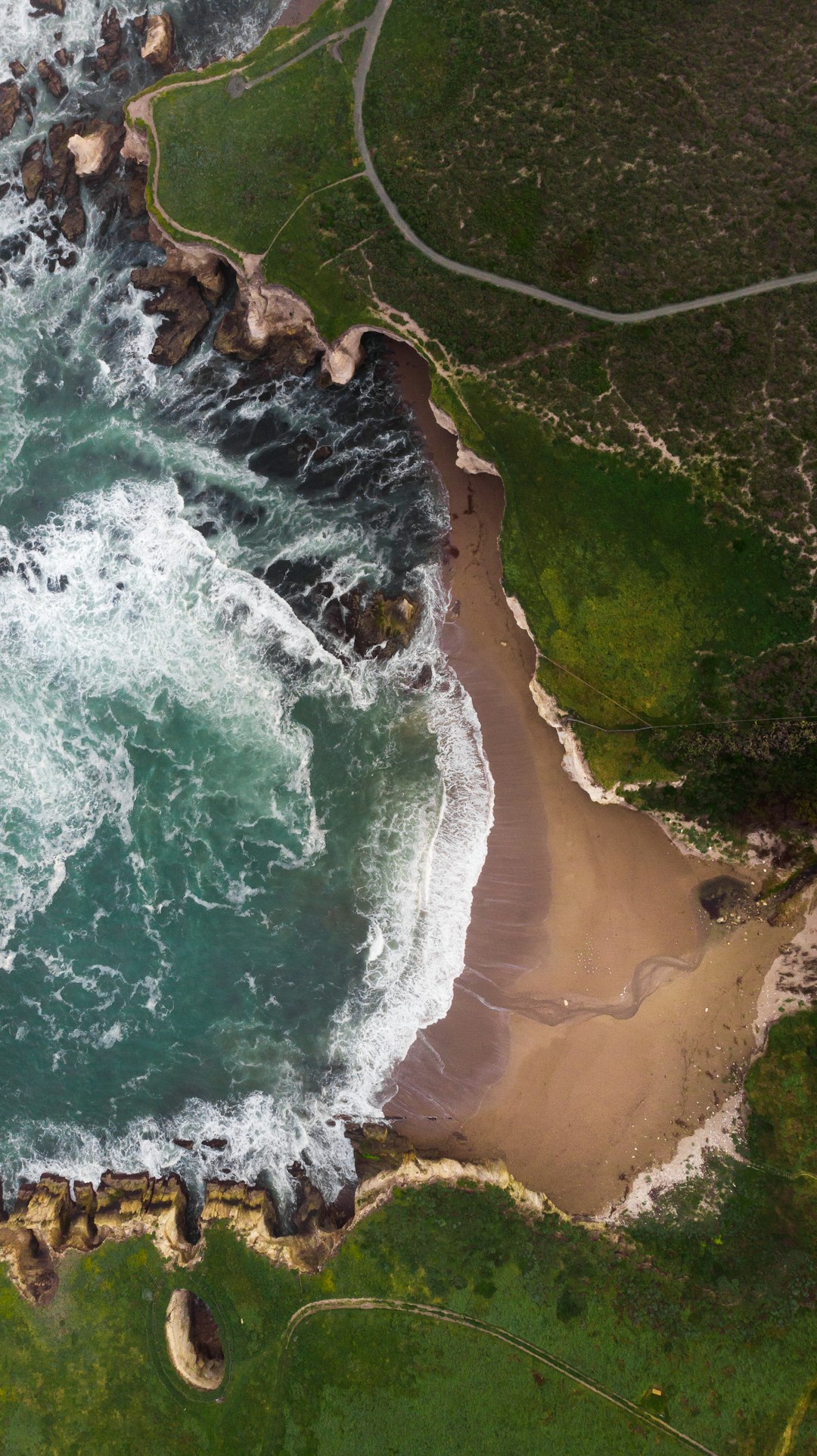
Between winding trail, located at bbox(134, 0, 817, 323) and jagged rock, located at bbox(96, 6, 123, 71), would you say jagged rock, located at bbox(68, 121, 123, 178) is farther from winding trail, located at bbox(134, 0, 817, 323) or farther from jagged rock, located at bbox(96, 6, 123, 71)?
jagged rock, located at bbox(96, 6, 123, 71)

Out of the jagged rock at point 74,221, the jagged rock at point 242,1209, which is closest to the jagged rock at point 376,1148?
the jagged rock at point 242,1209

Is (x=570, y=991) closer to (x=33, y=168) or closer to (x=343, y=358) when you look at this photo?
(x=343, y=358)

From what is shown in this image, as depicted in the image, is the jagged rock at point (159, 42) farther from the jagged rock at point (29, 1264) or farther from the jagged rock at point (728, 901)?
the jagged rock at point (29, 1264)

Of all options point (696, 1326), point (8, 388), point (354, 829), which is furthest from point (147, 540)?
point (696, 1326)

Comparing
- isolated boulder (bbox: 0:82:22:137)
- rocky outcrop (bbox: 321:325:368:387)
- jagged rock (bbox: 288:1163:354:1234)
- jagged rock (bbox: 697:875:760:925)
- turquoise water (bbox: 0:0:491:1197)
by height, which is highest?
isolated boulder (bbox: 0:82:22:137)

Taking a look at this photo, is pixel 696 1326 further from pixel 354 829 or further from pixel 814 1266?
pixel 354 829

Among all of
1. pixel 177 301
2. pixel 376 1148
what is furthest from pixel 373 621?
pixel 376 1148

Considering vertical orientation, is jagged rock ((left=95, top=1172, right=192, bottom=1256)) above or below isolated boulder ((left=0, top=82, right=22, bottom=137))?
below

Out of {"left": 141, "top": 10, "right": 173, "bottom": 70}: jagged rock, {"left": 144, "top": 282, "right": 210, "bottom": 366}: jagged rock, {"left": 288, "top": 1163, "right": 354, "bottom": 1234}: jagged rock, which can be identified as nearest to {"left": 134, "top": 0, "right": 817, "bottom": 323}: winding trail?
{"left": 144, "top": 282, "right": 210, "bottom": 366}: jagged rock

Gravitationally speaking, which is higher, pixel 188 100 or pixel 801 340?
pixel 188 100
